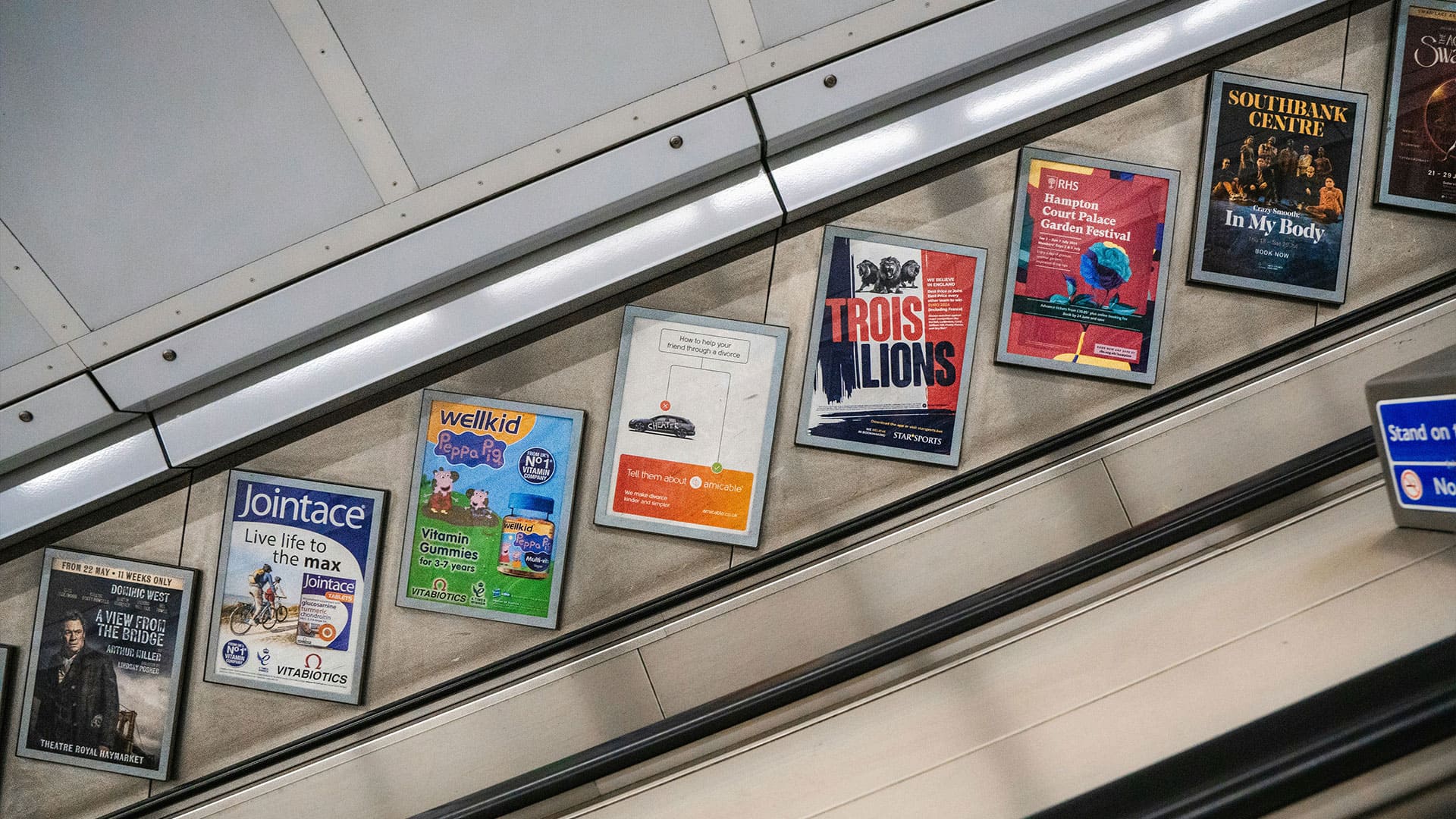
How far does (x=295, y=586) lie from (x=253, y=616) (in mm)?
184

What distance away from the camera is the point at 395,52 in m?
2.56

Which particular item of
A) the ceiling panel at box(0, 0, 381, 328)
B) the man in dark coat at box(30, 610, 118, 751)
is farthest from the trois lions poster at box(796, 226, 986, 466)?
the man in dark coat at box(30, 610, 118, 751)

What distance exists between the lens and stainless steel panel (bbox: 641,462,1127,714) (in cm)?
285

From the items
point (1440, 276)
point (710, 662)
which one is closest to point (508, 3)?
point (710, 662)

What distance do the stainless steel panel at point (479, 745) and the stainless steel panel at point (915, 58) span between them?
1924mm

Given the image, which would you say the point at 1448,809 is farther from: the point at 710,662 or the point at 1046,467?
the point at 710,662

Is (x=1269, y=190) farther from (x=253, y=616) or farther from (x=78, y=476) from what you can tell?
(x=78, y=476)

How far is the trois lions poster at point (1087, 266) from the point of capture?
112 inches

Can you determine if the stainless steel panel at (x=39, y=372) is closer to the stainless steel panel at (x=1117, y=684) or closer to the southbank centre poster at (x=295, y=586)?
the southbank centre poster at (x=295, y=586)

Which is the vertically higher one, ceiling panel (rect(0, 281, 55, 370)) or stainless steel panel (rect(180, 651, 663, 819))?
ceiling panel (rect(0, 281, 55, 370))

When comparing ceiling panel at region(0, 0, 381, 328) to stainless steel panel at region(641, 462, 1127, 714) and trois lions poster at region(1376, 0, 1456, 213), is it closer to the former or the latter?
stainless steel panel at region(641, 462, 1127, 714)

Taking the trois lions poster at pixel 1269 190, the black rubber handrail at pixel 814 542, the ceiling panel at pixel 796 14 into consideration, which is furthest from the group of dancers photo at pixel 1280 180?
the ceiling panel at pixel 796 14

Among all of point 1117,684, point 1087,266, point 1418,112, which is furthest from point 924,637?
point 1418,112

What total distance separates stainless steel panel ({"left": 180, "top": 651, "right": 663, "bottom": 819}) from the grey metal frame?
467 mm
